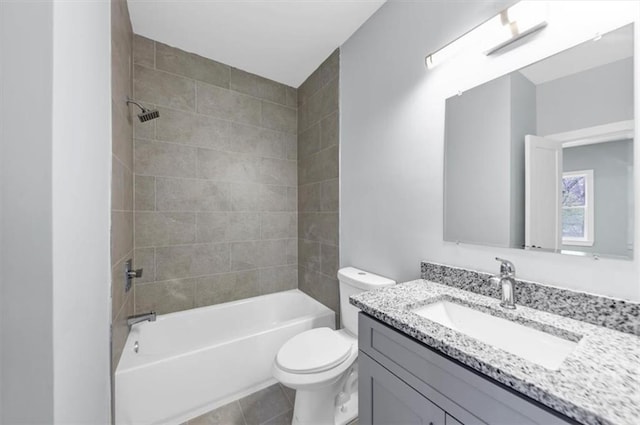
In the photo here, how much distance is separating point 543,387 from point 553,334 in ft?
1.26

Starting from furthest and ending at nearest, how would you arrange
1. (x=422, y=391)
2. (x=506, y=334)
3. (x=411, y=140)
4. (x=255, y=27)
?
(x=255, y=27) → (x=411, y=140) → (x=506, y=334) → (x=422, y=391)

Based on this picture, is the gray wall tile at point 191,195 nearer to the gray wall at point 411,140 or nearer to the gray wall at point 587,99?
the gray wall at point 411,140

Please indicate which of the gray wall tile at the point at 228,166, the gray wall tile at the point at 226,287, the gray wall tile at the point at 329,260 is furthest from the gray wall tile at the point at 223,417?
the gray wall tile at the point at 228,166

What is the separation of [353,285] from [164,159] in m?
1.77

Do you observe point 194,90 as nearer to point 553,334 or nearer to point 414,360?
point 414,360

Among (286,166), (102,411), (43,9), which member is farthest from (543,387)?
(286,166)

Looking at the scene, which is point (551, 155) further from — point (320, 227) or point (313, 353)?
point (320, 227)

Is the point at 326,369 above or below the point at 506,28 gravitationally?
below

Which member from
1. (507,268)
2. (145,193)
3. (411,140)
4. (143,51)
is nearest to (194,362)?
(145,193)

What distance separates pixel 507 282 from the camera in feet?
3.04

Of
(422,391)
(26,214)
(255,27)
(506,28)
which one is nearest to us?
(26,214)

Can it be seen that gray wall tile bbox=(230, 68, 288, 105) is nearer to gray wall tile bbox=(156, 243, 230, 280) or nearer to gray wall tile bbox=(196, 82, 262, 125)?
gray wall tile bbox=(196, 82, 262, 125)

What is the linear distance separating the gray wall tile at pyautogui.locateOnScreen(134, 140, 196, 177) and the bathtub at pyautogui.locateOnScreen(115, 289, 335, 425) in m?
1.15

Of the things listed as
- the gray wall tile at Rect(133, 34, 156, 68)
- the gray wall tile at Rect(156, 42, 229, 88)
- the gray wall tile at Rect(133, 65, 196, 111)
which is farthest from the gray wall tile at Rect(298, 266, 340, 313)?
the gray wall tile at Rect(133, 34, 156, 68)
